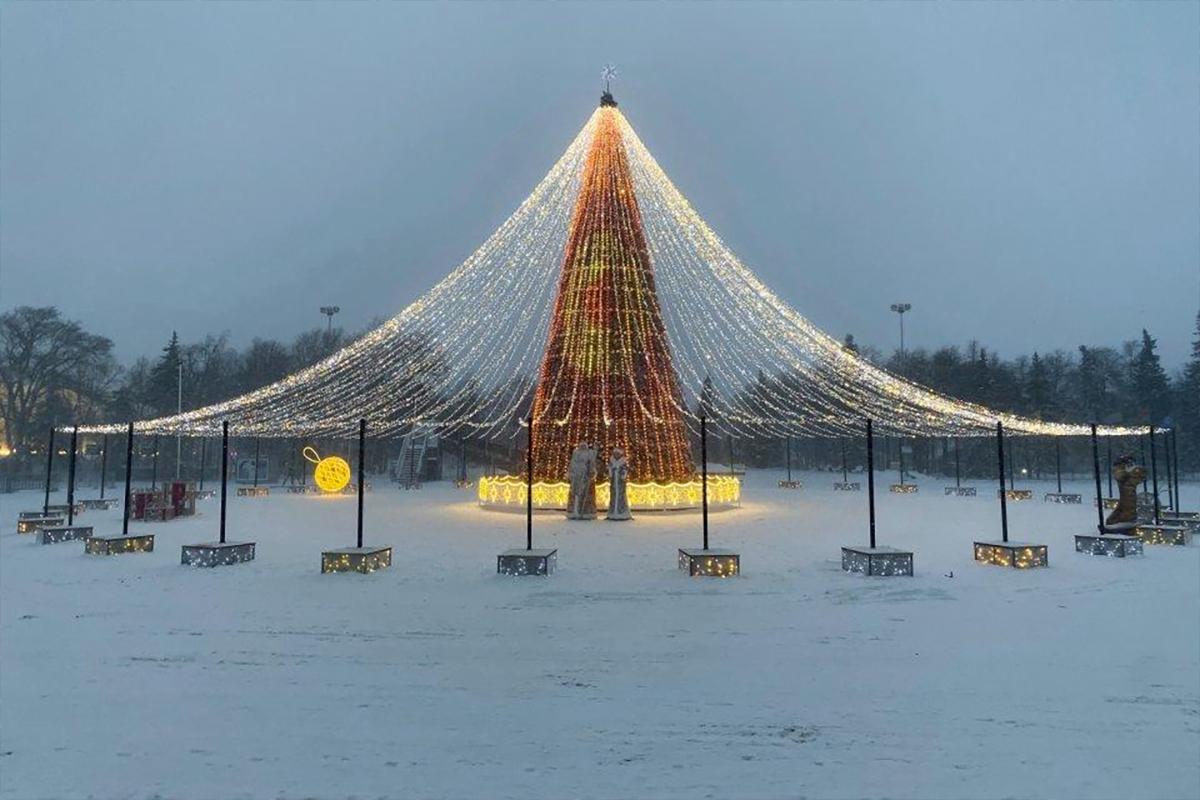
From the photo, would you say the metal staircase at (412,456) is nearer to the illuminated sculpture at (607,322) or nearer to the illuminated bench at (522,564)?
the illuminated sculpture at (607,322)

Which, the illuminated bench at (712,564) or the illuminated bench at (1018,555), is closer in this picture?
the illuminated bench at (712,564)

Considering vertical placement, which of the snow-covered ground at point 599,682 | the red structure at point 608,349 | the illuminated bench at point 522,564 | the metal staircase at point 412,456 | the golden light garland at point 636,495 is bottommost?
the snow-covered ground at point 599,682

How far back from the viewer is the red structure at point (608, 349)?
67.0 feet

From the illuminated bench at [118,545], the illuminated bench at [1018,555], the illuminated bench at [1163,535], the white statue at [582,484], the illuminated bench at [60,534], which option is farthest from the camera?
the white statue at [582,484]

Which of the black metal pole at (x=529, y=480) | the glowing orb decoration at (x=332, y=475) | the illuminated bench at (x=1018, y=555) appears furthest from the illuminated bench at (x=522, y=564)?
the glowing orb decoration at (x=332, y=475)

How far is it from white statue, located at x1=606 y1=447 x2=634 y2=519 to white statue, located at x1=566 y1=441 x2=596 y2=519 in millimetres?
491

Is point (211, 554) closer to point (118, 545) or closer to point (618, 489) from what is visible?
point (118, 545)

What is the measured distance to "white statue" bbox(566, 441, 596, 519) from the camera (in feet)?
62.3

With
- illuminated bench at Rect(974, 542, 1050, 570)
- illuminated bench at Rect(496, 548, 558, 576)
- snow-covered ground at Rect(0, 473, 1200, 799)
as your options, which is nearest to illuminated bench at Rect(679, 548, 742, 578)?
snow-covered ground at Rect(0, 473, 1200, 799)

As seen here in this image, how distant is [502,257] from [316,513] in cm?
931

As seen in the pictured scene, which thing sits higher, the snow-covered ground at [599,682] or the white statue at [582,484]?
the white statue at [582,484]

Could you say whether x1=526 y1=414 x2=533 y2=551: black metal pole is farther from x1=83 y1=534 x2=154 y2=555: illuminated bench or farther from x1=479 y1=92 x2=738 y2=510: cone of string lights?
x1=83 y1=534 x2=154 y2=555: illuminated bench

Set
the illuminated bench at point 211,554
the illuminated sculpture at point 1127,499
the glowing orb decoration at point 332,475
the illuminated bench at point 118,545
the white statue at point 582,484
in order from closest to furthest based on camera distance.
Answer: the illuminated bench at point 211,554 < the illuminated bench at point 118,545 < the illuminated sculpture at point 1127,499 < the white statue at point 582,484 < the glowing orb decoration at point 332,475

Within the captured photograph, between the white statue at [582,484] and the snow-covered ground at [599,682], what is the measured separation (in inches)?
282
